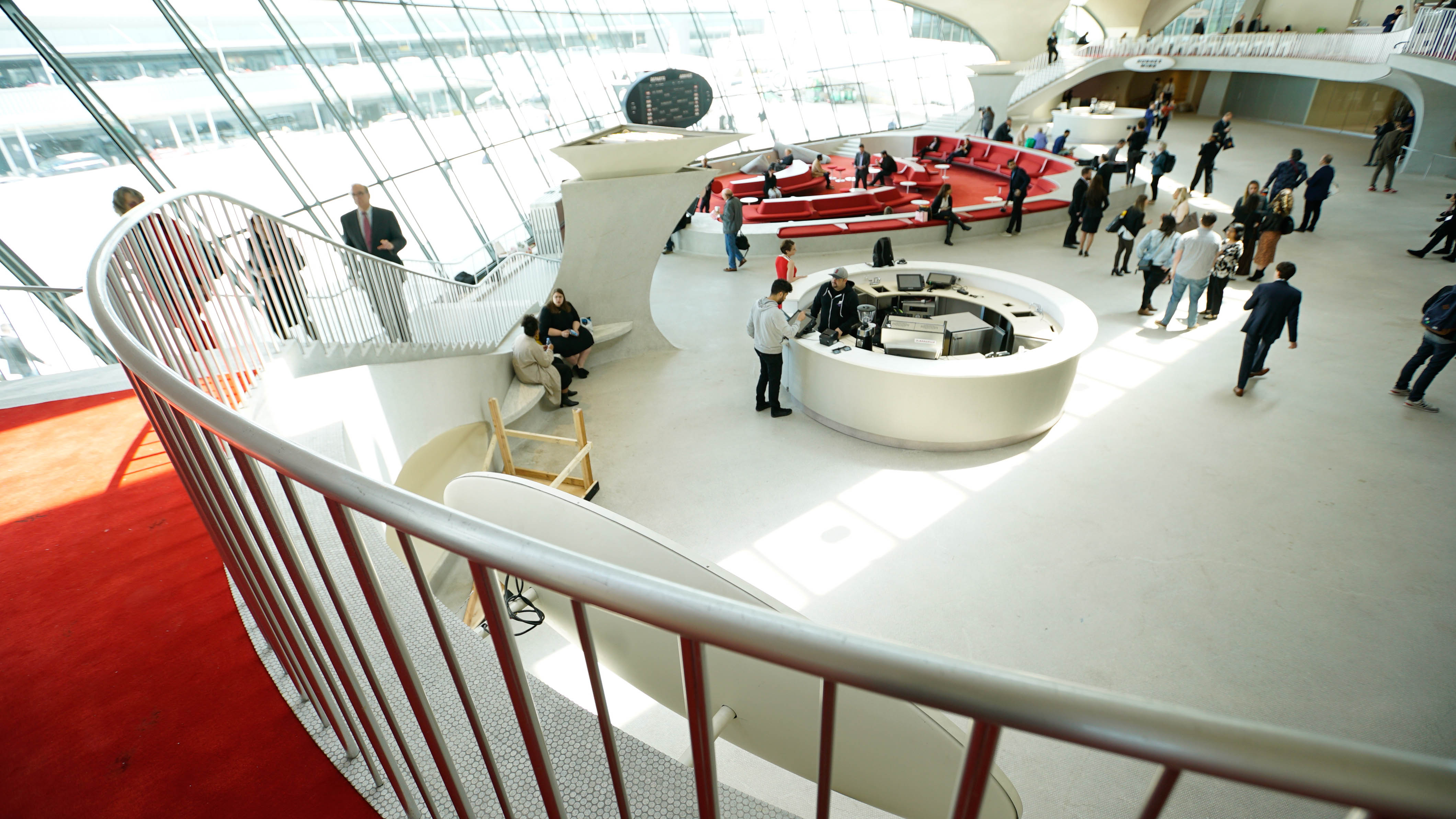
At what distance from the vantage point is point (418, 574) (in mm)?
1053

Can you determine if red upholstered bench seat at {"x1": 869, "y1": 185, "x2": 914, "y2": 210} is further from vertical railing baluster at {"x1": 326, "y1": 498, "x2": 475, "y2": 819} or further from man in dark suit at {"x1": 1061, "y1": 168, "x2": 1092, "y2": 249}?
vertical railing baluster at {"x1": 326, "y1": 498, "x2": 475, "y2": 819}

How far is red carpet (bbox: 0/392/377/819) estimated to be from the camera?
179 centimetres

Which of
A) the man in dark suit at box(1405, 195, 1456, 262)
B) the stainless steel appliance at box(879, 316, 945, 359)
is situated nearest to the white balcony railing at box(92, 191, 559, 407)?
the stainless steel appliance at box(879, 316, 945, 359)

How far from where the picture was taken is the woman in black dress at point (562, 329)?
824cm

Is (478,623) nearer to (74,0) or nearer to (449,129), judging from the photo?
(74,0)

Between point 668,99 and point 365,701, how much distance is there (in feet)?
42.1

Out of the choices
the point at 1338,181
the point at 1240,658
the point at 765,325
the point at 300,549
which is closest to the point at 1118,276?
the point at 765,325

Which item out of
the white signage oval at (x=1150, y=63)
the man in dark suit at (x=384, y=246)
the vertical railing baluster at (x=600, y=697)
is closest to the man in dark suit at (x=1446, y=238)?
the man in dark suit at (x=384, y=246)

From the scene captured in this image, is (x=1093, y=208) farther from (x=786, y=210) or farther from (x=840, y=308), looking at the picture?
(x=840, y=308)

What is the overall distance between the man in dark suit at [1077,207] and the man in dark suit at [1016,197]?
94cm

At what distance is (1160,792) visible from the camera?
2.04 feet

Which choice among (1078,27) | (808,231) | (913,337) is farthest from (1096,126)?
(913,337)

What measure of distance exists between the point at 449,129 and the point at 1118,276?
12.1m

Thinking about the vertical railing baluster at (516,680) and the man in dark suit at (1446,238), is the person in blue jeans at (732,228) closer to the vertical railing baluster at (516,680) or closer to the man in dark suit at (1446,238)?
the man in dark suit at (1446,238)
